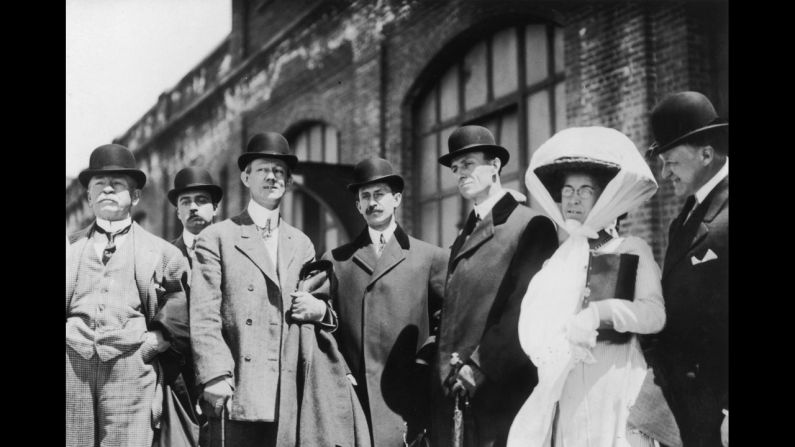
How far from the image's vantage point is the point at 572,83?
650 cm

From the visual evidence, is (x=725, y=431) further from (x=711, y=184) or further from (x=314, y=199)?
(x=314, y=199)

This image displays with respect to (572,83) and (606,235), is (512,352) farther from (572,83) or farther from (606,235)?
(572,83)

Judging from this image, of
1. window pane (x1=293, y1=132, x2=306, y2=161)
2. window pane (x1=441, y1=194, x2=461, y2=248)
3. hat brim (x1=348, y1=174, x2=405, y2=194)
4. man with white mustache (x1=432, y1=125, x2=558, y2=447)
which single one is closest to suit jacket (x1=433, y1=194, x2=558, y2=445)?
man with white mustache (x1=432, y1=125, x2=558, y2=447)

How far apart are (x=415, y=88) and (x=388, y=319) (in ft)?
16.1

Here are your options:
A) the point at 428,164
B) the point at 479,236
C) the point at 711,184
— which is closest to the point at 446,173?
the point at 428,164

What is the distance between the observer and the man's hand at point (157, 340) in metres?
3.90

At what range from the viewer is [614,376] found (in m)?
3.40

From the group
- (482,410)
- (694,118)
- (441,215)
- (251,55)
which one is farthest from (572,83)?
(251,55)

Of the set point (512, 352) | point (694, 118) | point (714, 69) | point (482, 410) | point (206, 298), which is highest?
point (714, 69)

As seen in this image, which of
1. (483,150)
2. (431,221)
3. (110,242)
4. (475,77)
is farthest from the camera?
(431,221)

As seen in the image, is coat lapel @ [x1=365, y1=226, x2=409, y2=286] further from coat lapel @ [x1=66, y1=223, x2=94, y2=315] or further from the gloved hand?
coat lapel @ [x1=66, y1=223, x2=94, y2=315]

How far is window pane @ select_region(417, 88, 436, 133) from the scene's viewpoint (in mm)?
8414

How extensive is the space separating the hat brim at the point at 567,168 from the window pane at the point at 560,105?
3.17 meters
